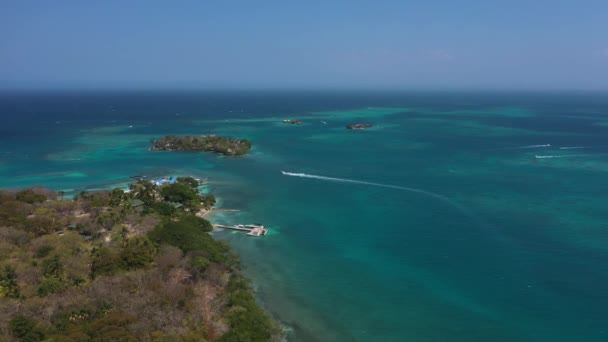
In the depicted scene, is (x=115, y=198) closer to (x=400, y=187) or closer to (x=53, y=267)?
(x=53, y=267)

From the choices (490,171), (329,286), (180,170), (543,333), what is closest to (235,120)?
(180,170)

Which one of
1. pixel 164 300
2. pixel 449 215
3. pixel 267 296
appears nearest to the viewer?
pixel 164 300

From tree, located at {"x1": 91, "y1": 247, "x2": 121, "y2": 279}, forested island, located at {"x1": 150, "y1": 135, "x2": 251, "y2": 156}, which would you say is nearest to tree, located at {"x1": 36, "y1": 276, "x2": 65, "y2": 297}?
tree, located at {"x1": 91, "y1": 247, "x2": 121, "y2": 279}

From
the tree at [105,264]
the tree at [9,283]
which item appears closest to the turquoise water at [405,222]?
the tree at [105,264]

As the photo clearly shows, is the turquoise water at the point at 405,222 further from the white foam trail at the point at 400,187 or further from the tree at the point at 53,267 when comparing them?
the tree at the point at 53,267

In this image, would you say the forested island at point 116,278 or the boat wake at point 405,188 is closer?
the forested island at point 116,278

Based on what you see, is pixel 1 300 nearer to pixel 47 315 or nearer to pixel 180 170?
pixel 47 315

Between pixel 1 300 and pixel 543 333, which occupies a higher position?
pixel 1 300
